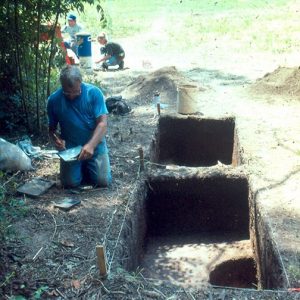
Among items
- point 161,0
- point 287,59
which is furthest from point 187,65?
point 161,0

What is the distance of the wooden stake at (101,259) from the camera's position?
11.6 feet

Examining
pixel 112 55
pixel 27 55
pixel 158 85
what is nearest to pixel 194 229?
pixel 27 55

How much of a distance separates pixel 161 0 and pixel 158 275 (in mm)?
25462

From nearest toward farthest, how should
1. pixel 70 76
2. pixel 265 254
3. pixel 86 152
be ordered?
pixel 265 254
pixel 70 76
pixel 86 152

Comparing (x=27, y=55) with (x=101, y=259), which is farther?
(x=27, y=55)

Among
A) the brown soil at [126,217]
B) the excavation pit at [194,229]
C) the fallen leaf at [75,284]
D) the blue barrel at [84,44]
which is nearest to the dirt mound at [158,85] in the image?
the brown soil at [126,217]

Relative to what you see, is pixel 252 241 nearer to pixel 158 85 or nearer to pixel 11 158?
pixel 11 158

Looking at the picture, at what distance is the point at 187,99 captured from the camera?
843cm

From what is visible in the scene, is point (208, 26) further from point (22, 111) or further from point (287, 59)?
point (22, 111)

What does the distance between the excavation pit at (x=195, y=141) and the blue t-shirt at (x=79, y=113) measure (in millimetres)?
2902

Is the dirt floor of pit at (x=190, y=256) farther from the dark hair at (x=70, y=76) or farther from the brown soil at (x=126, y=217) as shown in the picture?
the dark hair at (x=70, y=76)

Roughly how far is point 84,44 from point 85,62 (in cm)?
53

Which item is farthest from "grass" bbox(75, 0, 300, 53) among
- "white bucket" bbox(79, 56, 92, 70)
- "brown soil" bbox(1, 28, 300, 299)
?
"brown soil" bbox(1, 28, 300, 299)

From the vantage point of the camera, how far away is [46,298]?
3.58m
